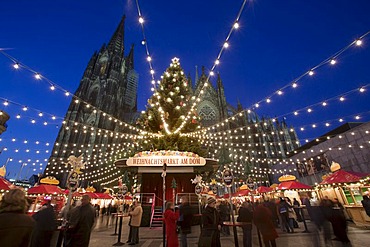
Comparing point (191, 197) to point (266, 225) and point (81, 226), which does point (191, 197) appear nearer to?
point (266, 225)

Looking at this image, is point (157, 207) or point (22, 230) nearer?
point (22, 230)

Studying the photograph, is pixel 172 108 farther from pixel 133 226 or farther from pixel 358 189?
pixel 358 189

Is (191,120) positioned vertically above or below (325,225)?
above

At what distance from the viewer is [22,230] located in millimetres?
1854

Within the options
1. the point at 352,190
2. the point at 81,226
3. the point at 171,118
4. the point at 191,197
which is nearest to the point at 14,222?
the point at 81,226

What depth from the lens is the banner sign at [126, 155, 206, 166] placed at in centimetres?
989

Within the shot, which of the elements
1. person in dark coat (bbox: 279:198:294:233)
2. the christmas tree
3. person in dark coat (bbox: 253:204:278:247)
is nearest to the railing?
the christmas tree

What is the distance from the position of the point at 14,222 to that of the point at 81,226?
210 cm

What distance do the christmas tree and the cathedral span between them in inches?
626

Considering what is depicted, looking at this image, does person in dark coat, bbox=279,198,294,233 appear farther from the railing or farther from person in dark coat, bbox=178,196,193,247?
person in dark coat, bbox=178,196,193,247

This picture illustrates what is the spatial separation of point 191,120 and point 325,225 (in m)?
10.4

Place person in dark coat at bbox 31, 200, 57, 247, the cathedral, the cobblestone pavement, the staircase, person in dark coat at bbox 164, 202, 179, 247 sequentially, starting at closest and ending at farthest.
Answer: person in dark coat at bbox 31, 200, 57, 247 < person in dark coat at bbox 164, 202, 179, 247 < the cobblestone pavement < the staircase < the cathedral

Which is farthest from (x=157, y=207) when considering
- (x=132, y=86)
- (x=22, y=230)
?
(x=132, y=86)

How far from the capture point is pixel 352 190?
35.3 ft
